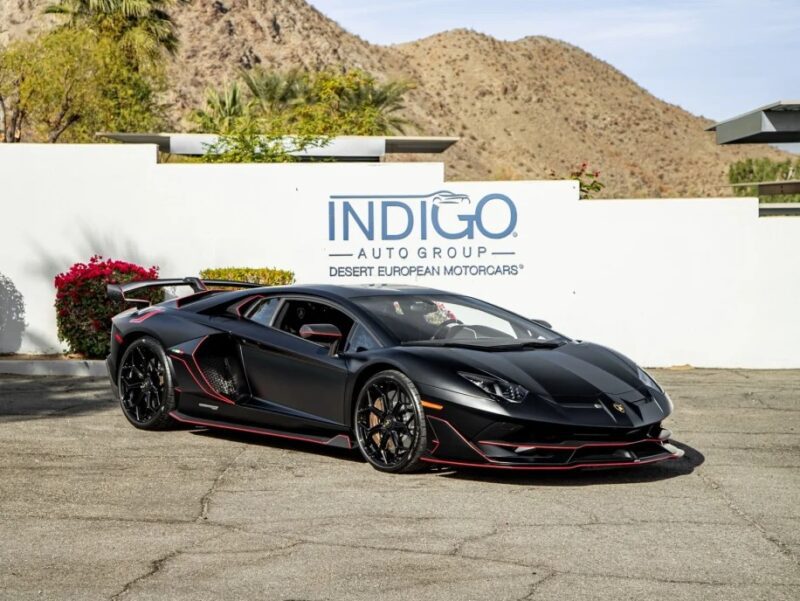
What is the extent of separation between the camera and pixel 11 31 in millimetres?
87625

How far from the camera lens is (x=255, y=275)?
16781 millimetres

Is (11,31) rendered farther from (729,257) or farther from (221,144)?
(729,257)

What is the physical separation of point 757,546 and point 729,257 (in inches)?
444

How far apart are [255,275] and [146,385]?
6.60 metres

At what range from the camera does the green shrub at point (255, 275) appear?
656 inches

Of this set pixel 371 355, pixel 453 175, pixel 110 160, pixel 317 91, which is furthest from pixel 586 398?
pixel 453 175

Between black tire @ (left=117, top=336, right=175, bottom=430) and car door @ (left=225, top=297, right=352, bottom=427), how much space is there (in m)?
0.84

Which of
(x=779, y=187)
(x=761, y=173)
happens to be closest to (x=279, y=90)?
(x=761, y=173)

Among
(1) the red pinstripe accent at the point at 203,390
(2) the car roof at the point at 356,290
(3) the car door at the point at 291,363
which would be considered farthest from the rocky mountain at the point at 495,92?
(3) the car door at the point at 291,363

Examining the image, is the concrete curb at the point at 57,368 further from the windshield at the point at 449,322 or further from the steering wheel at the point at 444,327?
the steering wheel at the point at 444,327

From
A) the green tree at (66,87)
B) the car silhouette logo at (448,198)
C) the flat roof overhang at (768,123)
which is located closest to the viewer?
the car silhouette logo at (448,198)

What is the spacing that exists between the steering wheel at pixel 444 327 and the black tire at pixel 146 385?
230cm

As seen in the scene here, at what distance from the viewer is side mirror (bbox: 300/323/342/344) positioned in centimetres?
888

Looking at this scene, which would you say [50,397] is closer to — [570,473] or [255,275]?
[255,275]
